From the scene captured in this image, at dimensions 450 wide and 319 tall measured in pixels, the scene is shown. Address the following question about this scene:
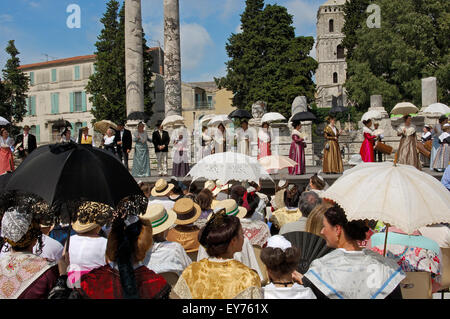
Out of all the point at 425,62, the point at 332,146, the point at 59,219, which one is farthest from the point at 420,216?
the point at 425,62

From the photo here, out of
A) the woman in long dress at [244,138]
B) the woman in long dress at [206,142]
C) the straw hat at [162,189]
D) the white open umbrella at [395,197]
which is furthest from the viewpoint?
the woman in long dress at [206,142]

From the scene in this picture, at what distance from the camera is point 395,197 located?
362 centimetres

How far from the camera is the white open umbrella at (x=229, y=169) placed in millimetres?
8336

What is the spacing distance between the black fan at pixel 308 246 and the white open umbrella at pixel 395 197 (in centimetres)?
62

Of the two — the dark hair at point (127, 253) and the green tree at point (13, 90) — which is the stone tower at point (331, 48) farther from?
the dark hair at point (127, 253)

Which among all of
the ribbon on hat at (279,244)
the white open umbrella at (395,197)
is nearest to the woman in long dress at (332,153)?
the white open umbrella at (395,197)

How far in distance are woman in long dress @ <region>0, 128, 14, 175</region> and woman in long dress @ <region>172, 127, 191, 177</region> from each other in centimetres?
551

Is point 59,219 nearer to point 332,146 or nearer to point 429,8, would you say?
point 332,146

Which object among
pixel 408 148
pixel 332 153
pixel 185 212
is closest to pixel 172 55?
pixel 332 153

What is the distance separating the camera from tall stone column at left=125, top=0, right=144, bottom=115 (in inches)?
856

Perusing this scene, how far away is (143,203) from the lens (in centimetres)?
383

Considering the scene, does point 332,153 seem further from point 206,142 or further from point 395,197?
point 395,197
